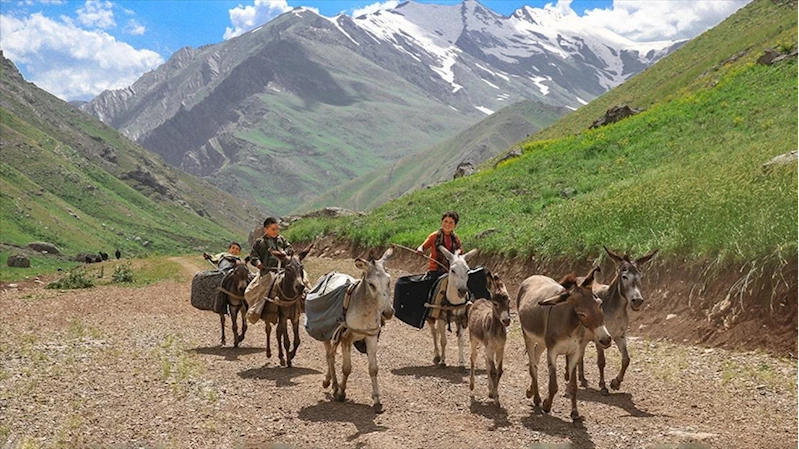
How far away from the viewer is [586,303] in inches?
384

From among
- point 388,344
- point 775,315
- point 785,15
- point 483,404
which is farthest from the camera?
point 785,15

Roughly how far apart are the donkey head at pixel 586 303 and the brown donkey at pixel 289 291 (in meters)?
5.94

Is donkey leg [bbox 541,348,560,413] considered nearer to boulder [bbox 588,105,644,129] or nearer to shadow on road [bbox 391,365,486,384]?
shadow on road [bbox 391,365,486,384]

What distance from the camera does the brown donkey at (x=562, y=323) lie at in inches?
382

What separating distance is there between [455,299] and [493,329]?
298 centimetres

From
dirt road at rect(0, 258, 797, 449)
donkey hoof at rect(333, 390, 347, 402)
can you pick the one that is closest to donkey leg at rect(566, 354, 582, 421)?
dirt road at rect(0, 258, 797, 449)

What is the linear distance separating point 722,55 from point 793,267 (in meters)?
51.3

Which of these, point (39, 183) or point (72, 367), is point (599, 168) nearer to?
point (72, 367)

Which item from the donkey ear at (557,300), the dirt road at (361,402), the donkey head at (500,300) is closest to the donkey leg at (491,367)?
the dirt road at (361,402)

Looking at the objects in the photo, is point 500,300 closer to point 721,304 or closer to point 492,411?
point 492,411

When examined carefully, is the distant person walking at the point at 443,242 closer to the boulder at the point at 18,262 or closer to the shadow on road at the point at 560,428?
the shadow on road at the point at 560,428

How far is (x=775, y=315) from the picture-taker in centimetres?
1413

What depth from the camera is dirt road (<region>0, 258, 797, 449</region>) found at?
9.74 metres

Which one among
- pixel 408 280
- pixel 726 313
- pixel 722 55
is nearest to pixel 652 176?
pixel 726 313
